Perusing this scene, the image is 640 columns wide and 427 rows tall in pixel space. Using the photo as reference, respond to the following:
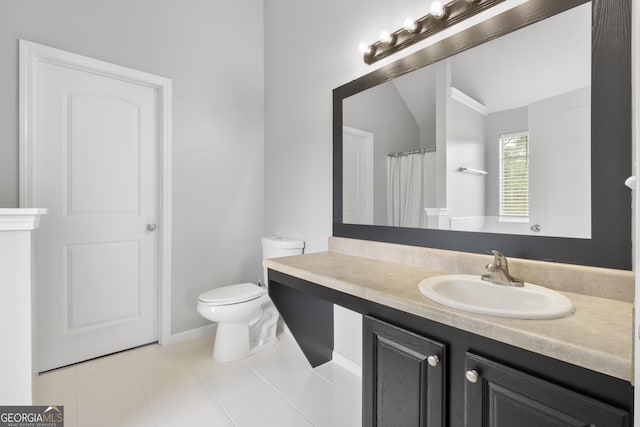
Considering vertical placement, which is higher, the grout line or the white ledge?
the white ledge

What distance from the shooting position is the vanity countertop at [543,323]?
2.02 feet

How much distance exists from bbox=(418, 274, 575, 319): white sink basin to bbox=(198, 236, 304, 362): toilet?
1.31 metres

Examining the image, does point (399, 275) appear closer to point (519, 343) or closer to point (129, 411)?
point (519, 343)

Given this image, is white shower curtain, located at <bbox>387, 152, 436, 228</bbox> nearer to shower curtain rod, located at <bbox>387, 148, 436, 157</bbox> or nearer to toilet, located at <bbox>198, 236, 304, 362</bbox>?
shower curtain rod, located at <bbox>387, 148, 436, 157</bbox>

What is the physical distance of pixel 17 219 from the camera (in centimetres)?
116

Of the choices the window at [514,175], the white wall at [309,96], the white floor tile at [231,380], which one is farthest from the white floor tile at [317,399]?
the window at [514,175]

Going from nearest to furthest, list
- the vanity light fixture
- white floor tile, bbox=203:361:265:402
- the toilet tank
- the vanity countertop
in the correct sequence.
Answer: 1. the vanity countertop
2. the vanity light fixture
3. white floor tile, bbox=203:361:265:402
4. the toilet tank

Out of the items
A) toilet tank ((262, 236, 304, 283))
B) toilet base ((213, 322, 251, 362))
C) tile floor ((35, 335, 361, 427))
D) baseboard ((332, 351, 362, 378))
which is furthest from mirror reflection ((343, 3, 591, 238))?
toilet base ((213, 322, 251, 362))

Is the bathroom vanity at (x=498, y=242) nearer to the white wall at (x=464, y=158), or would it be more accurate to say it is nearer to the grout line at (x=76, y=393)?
the white wall at (x=464, y=158)

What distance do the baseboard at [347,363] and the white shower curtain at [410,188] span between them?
965mm

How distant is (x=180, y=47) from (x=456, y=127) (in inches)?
84.0

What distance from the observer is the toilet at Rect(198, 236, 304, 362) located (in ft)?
6.54

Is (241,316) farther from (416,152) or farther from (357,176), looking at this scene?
(416,152)

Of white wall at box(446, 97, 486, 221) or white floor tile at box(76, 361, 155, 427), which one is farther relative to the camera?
white floor tile at box(76, 361, 155, 427)
